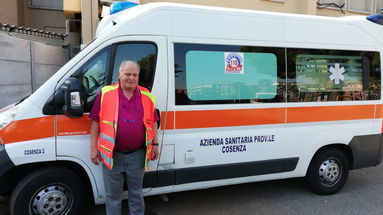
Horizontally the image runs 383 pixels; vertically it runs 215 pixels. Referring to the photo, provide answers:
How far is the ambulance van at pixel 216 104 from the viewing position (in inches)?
119

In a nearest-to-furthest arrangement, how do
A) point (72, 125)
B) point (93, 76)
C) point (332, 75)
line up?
point (72, 125) → point (93, 76) → point (332, 75)

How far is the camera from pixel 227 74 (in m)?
3.66

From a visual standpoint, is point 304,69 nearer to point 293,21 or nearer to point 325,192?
point 293,21

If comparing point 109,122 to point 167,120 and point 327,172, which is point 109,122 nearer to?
point 167,120

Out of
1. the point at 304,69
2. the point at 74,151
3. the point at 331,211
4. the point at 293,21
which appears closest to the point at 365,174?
the point at 331,211

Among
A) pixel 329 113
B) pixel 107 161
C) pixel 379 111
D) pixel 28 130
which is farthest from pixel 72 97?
pixel 379 111

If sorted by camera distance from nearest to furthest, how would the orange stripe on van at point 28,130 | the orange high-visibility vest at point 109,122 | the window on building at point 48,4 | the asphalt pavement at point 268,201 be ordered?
the orange high-visibility vest at point 109,122
the orange stripe on van at point 28,130
the asphalt pavement at point 268,201
the window on building at point 48,4

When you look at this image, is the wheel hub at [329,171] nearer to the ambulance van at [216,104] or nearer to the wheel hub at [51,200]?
the ambulance van at [216,104]

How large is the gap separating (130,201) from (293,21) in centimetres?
297

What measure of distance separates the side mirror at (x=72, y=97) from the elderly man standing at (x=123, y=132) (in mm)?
170

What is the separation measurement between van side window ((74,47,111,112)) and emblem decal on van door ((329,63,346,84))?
3.00 m

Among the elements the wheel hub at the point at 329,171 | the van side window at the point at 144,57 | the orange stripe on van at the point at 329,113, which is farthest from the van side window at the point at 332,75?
the van side window at the point at 144,57

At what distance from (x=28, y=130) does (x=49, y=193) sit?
0.69 metres

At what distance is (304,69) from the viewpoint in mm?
4074
